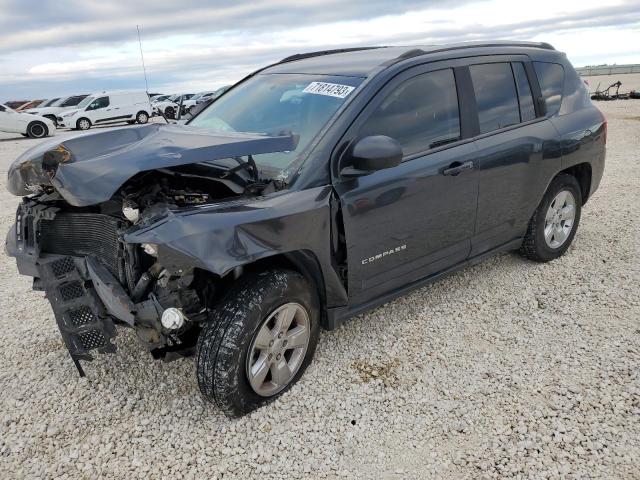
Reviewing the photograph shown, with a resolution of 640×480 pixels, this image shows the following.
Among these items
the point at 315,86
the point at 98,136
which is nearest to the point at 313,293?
the point at 315,86

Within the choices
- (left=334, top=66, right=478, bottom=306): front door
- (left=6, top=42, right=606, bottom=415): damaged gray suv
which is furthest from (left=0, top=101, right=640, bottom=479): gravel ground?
(left=334, top=66, right=478, bottom=306): front door

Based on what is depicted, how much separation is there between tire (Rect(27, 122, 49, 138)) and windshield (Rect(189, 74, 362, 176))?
63.2ft

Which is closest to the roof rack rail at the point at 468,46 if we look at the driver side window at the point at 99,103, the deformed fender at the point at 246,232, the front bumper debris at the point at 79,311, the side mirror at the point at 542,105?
the side mirror at the point at 542,105

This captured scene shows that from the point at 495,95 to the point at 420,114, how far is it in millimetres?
878

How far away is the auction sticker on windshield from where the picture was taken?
3.10m

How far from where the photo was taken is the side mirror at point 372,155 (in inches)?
108

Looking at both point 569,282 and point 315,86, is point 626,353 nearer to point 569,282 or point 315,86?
point 569,282

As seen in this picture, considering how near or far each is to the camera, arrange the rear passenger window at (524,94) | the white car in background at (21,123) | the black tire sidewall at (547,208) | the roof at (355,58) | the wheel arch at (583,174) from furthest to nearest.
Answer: the white car in background at (21,123)
the wheel arch at (583,174)
the black tire sidewall at (547,208)
the rear passenger window at (524,94)
the roof at (355,58)

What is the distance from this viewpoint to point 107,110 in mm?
25000

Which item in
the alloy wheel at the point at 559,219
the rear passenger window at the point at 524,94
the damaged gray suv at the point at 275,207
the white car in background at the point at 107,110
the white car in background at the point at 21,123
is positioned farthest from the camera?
the white car in background at the point at 107,110

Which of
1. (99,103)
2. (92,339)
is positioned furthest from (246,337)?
(99,103)

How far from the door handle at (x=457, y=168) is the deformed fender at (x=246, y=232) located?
1.00 m

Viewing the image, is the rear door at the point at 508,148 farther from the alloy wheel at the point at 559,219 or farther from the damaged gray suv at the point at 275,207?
the alloy wheel at the point at 559,219

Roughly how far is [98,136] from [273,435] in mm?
1986
